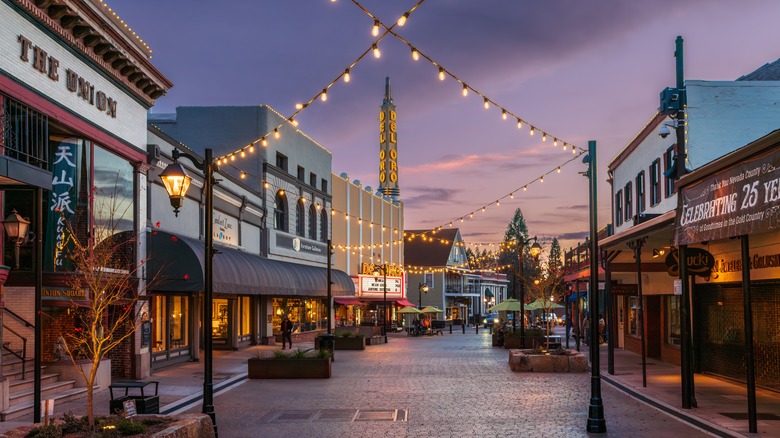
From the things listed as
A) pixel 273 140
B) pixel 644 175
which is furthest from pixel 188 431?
pixel 273 140

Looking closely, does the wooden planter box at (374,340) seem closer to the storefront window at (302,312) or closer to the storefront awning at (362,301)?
the storefront window at (302,312)

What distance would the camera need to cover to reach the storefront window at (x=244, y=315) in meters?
40.5

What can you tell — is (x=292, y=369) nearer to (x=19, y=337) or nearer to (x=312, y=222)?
(x=19, y=337)

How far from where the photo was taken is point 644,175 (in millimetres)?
32969

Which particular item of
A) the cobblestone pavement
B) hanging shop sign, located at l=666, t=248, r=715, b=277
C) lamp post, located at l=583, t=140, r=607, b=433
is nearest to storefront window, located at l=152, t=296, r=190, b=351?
the cobblestone pavement

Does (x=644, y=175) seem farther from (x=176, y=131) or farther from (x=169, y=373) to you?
(x=176, y=131)

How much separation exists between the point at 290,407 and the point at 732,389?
11.1 meters

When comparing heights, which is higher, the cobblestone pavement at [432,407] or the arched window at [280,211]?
the arched window at [280,211]

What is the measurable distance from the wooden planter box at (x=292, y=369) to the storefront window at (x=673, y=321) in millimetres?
12783

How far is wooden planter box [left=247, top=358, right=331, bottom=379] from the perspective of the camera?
2533 cm

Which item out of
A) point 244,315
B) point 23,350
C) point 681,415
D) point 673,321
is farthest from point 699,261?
point 244,315

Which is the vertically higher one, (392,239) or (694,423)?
(392,239)

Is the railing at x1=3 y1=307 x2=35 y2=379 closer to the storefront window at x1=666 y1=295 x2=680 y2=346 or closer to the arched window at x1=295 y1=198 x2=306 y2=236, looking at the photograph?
the storefront window at x1=666 y1=295 x2=680 y2=346

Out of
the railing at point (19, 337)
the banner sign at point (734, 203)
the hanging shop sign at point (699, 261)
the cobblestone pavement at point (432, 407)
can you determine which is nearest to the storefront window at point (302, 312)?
the cobblestone pavement at point (432, 407)
